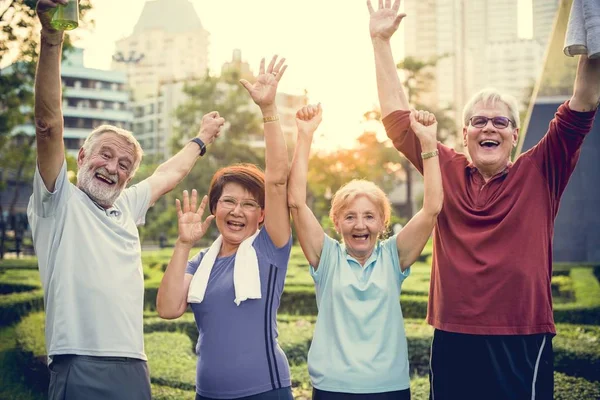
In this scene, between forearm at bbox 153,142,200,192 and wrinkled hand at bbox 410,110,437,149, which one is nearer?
wrinkled hand at bbox 410,110,437,149

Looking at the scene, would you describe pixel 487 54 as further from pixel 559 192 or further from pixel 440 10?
pixel 559 192

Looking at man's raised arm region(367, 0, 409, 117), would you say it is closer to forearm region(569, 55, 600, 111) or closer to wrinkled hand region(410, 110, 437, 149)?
wrinkled hand region(410, 110, 437, 149)

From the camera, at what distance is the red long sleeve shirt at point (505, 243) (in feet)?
9.75

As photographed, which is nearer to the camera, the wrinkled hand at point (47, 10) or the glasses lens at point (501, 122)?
the wrinkled hand at point (47, 10)

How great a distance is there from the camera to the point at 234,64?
3250cm

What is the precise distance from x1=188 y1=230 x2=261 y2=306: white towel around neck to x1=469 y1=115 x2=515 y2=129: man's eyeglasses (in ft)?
3.68

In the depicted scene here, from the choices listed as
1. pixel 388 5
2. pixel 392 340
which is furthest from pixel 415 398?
pixel 388 5

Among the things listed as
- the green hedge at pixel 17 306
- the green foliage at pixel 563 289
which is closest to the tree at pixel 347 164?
the green foliage at pixel 563 289

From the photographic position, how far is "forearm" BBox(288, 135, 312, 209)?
122 inches

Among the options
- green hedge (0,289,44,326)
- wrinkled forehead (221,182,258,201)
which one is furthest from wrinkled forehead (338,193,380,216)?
green hedge (0,289,44,326)

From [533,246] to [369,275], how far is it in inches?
28.1

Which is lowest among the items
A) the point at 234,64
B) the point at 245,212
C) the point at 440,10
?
the point at 245,212

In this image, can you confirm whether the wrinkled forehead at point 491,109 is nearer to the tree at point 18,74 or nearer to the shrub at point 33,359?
the shrub at point 33,359

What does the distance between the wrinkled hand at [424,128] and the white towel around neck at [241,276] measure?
85 centimetres
